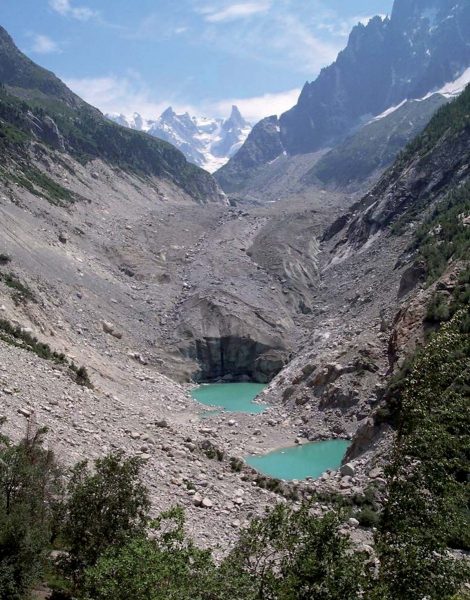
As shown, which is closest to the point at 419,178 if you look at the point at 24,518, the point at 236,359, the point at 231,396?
the point at 236,359

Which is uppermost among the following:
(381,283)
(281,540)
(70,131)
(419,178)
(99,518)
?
(70,131)

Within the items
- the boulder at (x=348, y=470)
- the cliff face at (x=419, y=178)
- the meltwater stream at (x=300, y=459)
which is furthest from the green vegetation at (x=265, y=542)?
the cliff face at (x=419, y=178)

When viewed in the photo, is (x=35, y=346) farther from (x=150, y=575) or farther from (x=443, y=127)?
(x=443, y=127)

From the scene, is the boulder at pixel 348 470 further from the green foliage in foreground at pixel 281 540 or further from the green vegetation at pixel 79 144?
the green vegetation at pixel 79 144

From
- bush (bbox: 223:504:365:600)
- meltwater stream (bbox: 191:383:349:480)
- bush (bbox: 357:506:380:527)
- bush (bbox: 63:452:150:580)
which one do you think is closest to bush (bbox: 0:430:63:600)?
bush (bbox: 63:452:150:580)

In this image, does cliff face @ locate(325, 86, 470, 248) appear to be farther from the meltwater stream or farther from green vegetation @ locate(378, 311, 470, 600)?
green vegetation @ locate(378, 311, 470, 600)

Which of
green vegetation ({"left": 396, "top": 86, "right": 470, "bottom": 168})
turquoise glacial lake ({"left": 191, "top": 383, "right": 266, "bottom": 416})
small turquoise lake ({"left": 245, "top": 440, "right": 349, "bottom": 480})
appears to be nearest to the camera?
small turquoise lake ({"left": 245, "top": 440, "right": 349, "bottom": 480})
